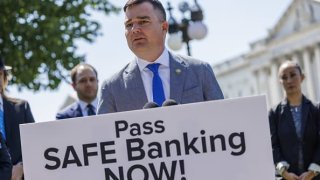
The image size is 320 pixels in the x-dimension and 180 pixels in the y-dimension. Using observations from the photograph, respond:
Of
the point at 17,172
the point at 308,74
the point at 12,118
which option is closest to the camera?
the point at 17,172

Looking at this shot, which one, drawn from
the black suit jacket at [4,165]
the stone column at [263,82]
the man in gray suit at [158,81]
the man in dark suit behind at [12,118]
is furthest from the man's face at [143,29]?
the stone column at [263,82]

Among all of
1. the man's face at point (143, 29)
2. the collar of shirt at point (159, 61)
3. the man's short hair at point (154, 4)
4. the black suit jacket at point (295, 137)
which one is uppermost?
the man's short hair at point (154, 4)

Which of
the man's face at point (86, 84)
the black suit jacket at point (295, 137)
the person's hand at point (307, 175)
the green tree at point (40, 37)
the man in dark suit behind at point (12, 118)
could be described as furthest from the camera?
the green tree at point (40, 37)

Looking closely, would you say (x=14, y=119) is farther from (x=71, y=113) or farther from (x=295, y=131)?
(x=295, y=131)

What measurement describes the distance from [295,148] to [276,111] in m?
0.42

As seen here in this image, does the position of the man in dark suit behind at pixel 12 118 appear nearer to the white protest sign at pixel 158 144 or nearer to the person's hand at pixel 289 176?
the person's hand at pixel 289 176

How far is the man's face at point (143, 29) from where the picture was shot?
4.21 meters

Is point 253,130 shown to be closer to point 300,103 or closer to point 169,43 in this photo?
point 300,103

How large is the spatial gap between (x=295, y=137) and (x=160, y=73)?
402cm

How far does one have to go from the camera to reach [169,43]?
19.4 meters

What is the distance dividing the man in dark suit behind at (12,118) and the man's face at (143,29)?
224 centimetres

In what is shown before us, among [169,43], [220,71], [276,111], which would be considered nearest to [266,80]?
[220,71]

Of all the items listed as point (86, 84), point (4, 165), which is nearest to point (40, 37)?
point (86, 84)

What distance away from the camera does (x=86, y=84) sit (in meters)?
8.73
